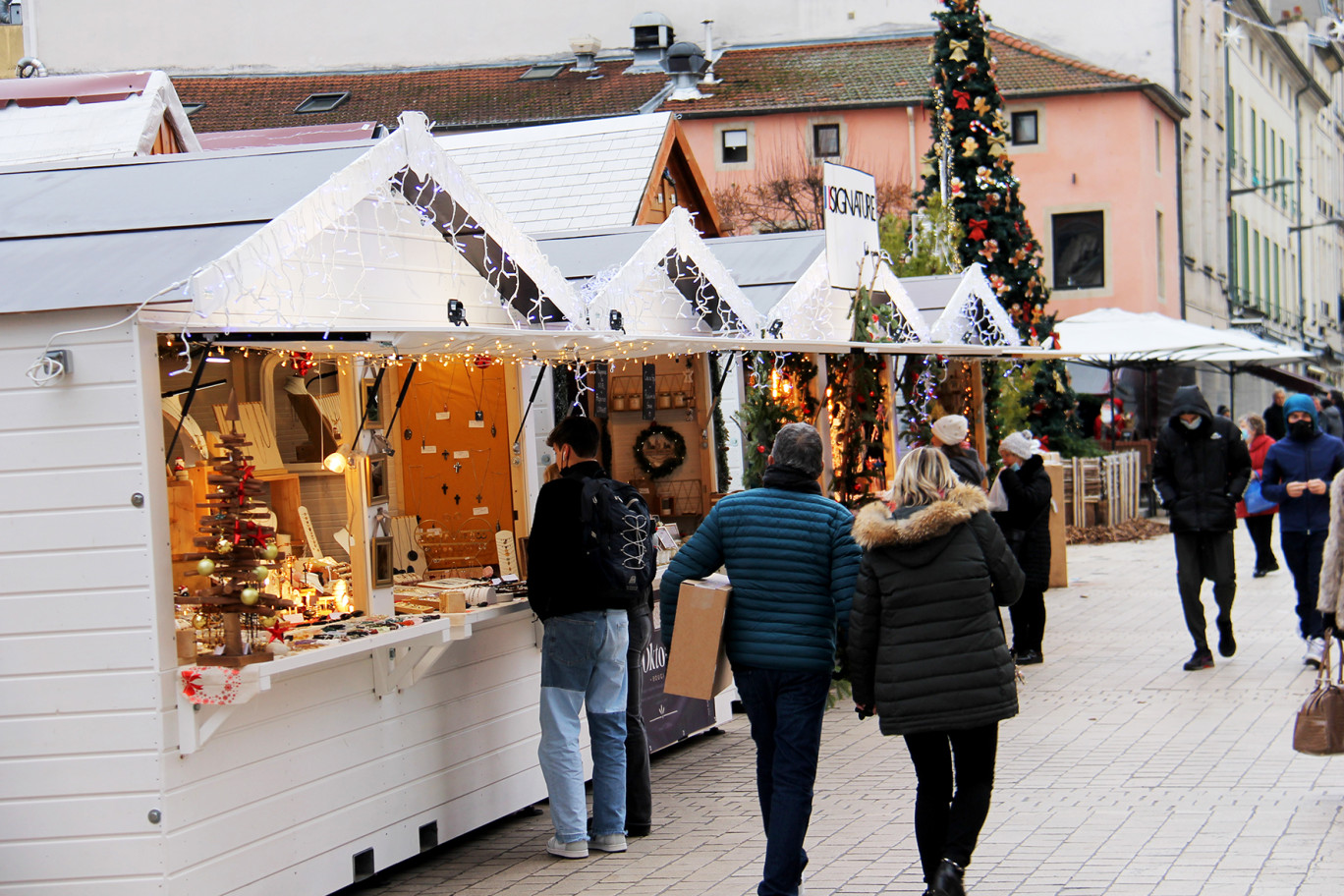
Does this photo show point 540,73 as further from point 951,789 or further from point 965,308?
point 951,789

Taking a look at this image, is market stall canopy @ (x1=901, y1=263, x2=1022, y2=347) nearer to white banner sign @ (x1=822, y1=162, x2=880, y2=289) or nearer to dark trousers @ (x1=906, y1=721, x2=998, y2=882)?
white banner sign @ (x1=822, y1=162, x2=880, y2=289)

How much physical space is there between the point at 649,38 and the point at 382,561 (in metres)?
30.5

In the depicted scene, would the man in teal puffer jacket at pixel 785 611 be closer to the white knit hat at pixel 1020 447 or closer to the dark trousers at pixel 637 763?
the dark trousers at pixel 637 763

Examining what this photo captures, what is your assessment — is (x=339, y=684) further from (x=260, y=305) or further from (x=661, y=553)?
(x=661, y=553)

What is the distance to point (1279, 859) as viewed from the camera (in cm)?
592

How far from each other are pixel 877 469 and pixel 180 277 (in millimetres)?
6991

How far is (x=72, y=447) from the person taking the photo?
511 cm

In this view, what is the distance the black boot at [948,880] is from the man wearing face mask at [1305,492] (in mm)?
5519

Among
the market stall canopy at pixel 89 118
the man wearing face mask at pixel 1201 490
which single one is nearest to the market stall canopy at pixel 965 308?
the man wearing face mask at pixel 1201 490

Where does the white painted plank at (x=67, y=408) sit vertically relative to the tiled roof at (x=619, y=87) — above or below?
below

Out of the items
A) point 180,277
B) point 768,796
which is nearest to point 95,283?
point 180,277

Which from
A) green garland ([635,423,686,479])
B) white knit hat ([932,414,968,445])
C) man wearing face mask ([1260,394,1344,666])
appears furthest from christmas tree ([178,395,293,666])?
man wearing face mask ([1260,394,1344,666])

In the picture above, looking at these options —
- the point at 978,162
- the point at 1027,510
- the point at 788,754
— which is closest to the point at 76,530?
the point at 788,754

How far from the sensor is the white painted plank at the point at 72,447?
16.6ft
